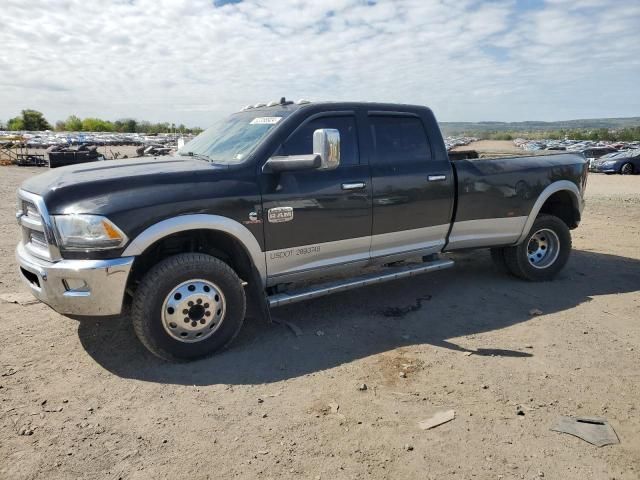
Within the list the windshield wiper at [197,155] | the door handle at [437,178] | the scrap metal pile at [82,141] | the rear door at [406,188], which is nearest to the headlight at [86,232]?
the windshield wiper at [197,155]

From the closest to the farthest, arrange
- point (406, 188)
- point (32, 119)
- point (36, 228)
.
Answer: point (36, 228)
point (406, 188)
point (32, 119)

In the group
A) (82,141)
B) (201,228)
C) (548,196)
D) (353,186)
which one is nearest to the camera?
(201,228)

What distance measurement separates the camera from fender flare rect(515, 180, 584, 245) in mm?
5785

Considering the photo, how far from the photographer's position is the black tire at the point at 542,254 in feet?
19.5

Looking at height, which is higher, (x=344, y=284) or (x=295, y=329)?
(x=344, y=284)

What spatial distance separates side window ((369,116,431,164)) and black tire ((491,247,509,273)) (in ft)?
6.10

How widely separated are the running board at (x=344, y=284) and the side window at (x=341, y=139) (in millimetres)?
1108

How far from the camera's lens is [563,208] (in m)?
6.32

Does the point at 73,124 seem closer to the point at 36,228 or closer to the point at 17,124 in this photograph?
the point at 17,124

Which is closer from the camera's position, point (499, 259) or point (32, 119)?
point (499, 259)

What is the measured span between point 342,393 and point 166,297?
4.86ft

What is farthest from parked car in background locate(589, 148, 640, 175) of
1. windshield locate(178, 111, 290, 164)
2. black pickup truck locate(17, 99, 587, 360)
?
windshield locate(178, 111, 290, 164)

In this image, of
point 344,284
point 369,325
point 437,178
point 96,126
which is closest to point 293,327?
point 344,284

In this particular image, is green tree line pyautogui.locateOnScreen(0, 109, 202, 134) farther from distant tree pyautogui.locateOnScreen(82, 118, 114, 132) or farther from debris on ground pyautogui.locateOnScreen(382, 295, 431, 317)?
debris on ground pyautogui.locateOnScreen(382, 295, 431, 317)
